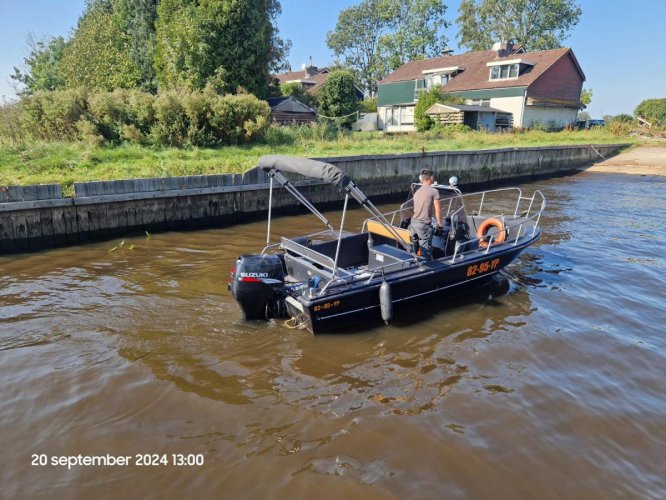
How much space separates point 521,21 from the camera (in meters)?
53.6

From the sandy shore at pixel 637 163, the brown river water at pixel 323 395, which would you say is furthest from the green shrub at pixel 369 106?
the brown river water at pixel 323 395

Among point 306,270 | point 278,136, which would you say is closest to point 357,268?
point 306,270

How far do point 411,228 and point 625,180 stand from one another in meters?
22.2

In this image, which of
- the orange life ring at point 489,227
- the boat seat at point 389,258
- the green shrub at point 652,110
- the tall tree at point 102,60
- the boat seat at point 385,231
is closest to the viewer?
the boat seat at point 389,258

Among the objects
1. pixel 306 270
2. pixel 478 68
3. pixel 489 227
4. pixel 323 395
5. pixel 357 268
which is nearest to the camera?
pixel 323 395

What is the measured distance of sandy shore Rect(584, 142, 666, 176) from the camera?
26578 mm

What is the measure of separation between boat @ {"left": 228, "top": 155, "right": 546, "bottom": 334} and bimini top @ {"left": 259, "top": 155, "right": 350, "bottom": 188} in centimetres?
1

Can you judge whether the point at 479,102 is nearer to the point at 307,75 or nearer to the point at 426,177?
the point at 307,75

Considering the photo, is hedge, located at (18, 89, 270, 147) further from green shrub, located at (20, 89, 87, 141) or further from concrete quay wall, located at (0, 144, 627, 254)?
concrete quay wall, located at (0, 144, 627, 254)

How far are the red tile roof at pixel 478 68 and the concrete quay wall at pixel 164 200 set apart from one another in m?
21.7

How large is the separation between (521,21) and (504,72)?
837 inches

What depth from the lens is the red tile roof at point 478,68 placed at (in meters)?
37.0

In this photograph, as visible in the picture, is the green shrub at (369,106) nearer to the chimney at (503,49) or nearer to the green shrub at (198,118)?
the chimney at (503,49)

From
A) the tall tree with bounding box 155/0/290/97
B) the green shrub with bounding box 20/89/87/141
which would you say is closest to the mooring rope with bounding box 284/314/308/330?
the green shrub with bounding box 20/89/87/141
